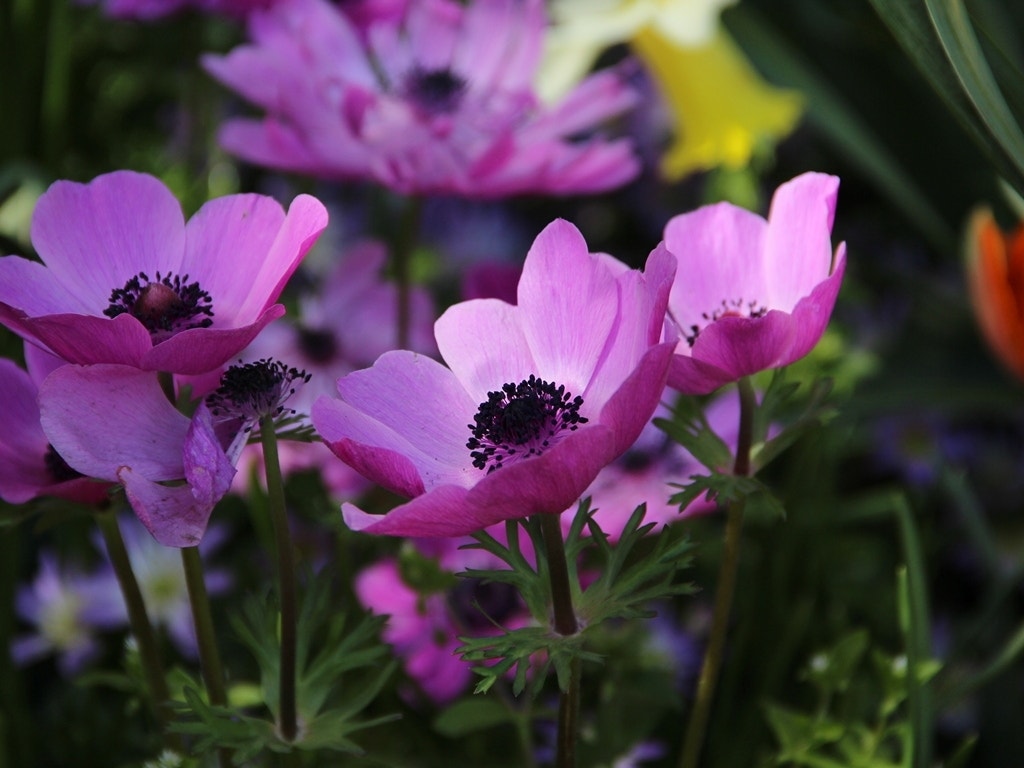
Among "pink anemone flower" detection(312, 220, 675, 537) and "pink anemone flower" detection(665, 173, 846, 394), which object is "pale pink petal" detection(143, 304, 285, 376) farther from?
"pink anemone flower" detection(665, 173, 846, 394)

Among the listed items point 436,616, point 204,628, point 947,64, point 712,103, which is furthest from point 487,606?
point 712,103

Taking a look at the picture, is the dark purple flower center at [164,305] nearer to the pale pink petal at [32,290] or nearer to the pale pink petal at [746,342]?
the pale pink petal at [32,290]

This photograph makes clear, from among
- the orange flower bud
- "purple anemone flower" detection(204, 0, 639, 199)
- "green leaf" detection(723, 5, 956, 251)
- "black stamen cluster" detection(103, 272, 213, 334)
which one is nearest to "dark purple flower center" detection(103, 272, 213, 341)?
"black stamen cluster" detection(103, 272, 213, 334)

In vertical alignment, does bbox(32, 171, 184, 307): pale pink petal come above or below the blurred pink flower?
above

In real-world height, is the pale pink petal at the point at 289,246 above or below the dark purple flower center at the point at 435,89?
below

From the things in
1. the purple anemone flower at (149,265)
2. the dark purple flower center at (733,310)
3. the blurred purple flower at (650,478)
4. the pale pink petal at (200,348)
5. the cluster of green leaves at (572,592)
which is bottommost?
the blurred purple flower at (650,478)

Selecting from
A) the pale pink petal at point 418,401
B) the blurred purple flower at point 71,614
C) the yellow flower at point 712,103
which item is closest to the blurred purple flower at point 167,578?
the blurred purple flower at point 71,614
